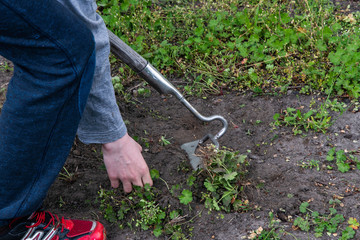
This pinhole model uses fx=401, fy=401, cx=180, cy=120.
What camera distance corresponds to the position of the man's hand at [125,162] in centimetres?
179

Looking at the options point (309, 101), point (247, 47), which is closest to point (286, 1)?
point (247, 47)

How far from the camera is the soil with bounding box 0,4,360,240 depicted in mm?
1963

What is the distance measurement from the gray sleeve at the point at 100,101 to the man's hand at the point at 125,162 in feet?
0.14

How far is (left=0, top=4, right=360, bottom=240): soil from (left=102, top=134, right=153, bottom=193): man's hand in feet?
0.61

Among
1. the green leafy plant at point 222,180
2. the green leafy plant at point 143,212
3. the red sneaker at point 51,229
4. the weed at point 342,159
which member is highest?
the weed at point 342,159

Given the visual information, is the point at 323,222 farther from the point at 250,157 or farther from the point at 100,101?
the point at 100,101

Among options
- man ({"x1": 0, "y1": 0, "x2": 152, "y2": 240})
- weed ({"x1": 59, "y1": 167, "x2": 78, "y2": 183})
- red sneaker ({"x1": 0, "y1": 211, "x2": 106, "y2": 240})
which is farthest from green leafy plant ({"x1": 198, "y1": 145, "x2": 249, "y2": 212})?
weed ({"x1": 59, "y1": 167, "x2": 78, "y2": 183})

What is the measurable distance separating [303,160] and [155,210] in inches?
35.0

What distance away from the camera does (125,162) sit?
1836mm

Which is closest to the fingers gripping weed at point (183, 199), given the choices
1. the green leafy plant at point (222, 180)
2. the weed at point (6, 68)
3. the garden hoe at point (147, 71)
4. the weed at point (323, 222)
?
the green leafy plant at point (222, 180)

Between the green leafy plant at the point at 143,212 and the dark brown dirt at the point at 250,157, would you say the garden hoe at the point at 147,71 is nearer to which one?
the dark brown dirt at the point at 250,157

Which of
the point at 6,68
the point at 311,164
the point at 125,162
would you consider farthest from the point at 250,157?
the point at 6,68

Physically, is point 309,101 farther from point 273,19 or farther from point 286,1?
point 286,1

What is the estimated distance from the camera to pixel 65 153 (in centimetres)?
155
